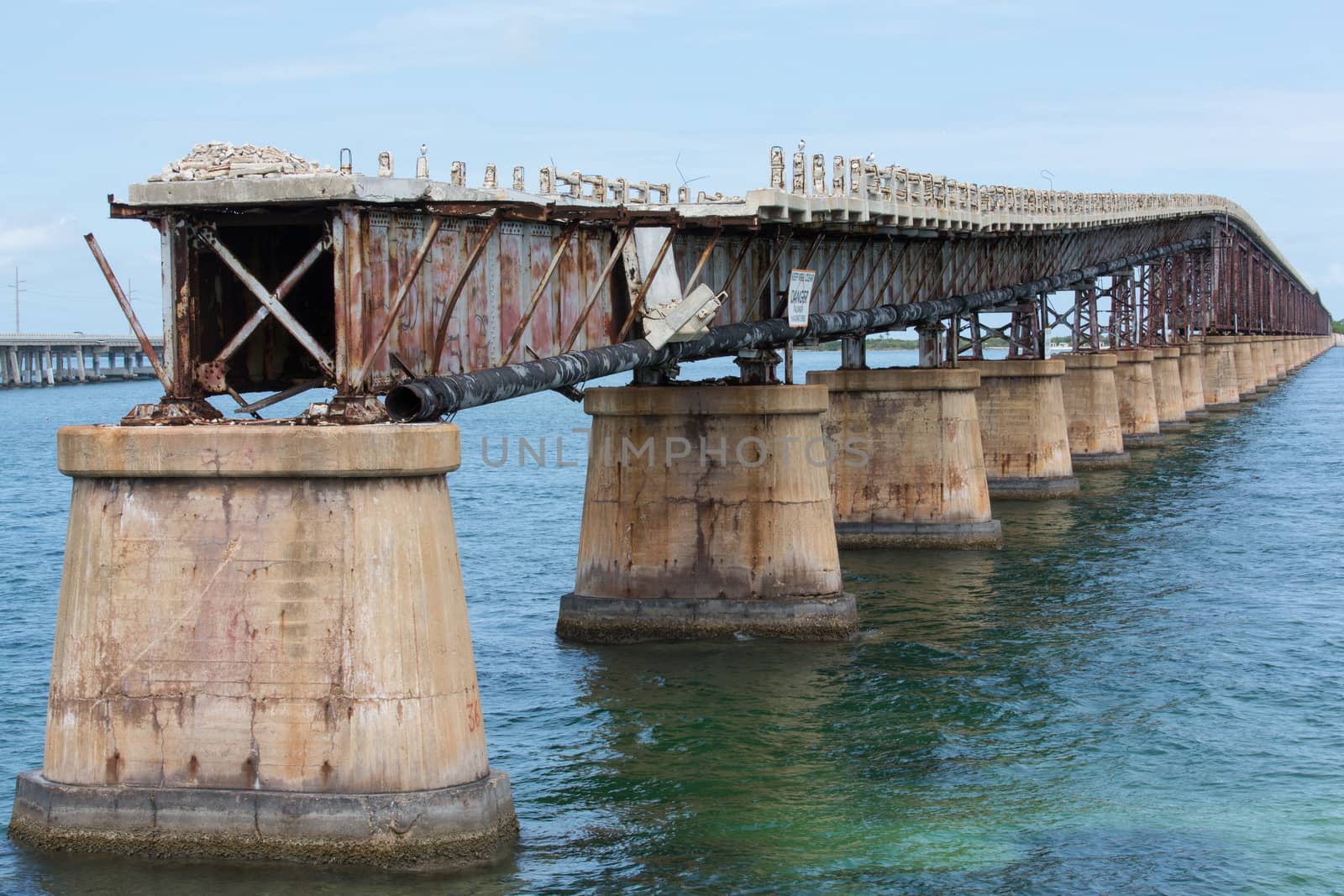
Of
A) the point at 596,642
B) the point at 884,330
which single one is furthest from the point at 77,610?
the point at 884,330

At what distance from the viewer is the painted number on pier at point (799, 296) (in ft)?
108

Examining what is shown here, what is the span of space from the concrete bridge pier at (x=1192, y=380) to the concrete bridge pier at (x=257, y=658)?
297 ft

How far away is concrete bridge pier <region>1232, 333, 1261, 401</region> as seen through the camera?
129 meters

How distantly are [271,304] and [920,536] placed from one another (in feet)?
96.5

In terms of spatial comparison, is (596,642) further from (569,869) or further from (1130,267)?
(1130,267)

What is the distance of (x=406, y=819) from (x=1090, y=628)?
19.7 metres

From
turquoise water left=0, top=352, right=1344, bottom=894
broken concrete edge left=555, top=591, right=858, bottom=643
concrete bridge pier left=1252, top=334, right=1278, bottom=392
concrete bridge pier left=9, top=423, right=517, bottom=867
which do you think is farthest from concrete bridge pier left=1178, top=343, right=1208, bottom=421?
concrete bridge pier left=9, top=423, right=517, bottom=867

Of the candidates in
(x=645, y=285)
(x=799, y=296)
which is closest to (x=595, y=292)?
(x=645, y=285)

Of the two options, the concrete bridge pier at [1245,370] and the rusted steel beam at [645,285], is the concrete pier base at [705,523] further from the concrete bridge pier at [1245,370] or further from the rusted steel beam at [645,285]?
the concrete bridge pier at [1245,370]

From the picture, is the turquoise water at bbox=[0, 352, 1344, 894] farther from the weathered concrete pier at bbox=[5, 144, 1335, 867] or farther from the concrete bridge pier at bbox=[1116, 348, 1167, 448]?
the concrete bridge pier at bbox=[1116, 348, 1167, 448]

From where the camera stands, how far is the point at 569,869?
18125mm

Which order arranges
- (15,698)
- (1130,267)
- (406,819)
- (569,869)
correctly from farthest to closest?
1. (1130,267)
2. (15,698)
3. (569,869)
4. (406,819)

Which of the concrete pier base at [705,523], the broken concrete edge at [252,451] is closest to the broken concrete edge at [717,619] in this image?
the concrete pier base at [705,523]

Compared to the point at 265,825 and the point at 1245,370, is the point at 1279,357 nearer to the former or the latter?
the point at 1245,370
